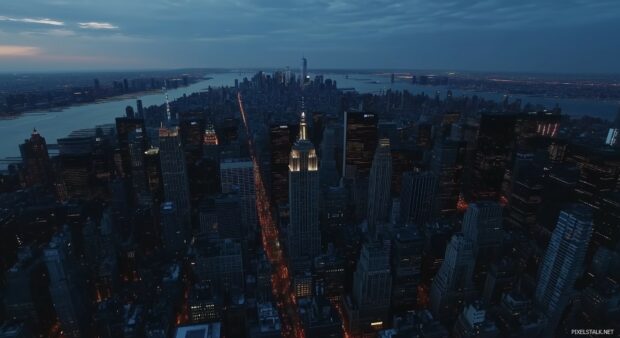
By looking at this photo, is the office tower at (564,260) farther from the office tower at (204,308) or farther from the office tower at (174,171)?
the office tower at (174,171)

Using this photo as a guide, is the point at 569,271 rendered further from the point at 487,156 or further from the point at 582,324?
the point at 487,156

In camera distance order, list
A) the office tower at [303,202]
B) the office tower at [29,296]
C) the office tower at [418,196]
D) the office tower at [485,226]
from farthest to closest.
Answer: the office tower at [418,196] → the office tower at [303,202] → the office tower at [485,226] → the office tower at [29,296]

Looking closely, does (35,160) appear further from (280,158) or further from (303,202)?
(303,202)

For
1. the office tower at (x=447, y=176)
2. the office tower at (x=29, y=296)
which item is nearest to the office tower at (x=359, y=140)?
the office tower at (x=447, y=176)

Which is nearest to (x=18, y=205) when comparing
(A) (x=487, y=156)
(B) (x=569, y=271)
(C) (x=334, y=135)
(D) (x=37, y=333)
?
(D) (x=37, y=333)

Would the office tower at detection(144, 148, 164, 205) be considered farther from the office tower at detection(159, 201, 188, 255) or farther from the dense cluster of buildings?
the office tower at detection(159, 201, 188, 255)
